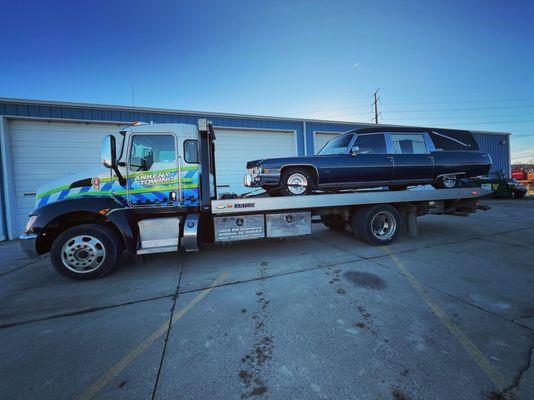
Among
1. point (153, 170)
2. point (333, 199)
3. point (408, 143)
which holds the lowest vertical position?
point (333, 199)

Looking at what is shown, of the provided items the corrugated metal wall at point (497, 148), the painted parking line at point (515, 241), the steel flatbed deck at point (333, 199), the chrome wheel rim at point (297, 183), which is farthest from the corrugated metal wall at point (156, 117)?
the corrugated metal wall at point (497, 148)

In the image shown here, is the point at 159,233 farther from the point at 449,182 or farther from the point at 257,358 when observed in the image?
the point at 449,182

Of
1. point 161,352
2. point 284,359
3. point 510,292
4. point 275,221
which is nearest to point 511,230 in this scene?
point 510,292

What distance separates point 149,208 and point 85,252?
1219mm

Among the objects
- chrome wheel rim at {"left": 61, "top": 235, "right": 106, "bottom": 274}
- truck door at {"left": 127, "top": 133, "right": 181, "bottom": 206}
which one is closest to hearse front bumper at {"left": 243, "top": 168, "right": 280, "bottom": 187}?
truck door at {"left": 127, "top": 133, "right": 181, "bottom": 206}

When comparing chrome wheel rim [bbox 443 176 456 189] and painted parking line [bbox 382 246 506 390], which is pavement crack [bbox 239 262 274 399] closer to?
painted parking line [bbox 382 246 506 390]

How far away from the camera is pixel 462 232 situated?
6344 mm

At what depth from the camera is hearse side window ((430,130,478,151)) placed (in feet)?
18.3

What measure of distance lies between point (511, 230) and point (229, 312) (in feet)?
26.4

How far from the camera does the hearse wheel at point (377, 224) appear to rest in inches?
205

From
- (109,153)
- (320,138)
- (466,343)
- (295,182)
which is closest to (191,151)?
(109,153)

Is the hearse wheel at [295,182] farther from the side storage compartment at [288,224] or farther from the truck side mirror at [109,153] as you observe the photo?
the truck side mirror at [109,153]

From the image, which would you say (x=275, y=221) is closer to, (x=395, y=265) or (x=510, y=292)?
(x=395, y=265)

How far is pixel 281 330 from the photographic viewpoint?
234cm
